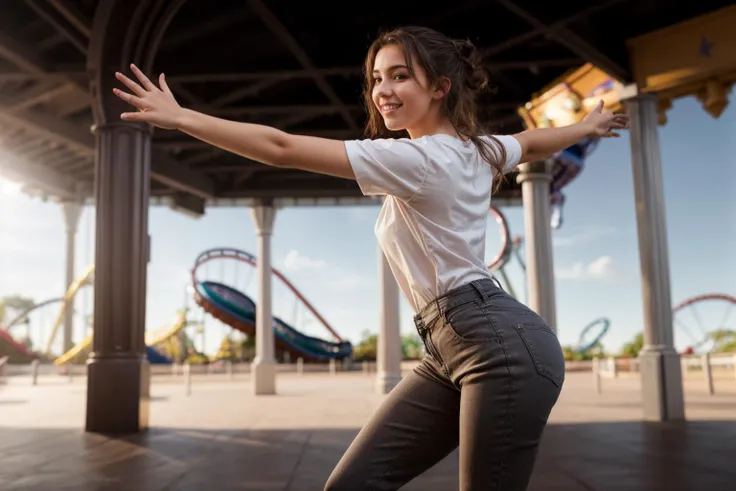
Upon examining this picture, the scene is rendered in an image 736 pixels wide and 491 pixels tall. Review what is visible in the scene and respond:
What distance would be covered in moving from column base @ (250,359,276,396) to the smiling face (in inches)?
569

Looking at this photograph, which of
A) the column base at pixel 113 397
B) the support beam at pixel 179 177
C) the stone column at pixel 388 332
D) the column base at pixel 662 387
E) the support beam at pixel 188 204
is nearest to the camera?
the column base at pixel 113 397

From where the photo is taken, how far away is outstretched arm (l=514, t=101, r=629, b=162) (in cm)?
211

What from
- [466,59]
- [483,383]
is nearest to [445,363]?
[483,383]

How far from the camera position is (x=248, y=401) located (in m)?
13.5

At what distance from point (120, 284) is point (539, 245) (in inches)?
271

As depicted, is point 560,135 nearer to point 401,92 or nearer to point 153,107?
point 401,92

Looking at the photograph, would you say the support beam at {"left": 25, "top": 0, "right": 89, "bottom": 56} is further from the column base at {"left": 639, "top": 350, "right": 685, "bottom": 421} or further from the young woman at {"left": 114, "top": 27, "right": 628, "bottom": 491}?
the column base at {"left": 639, "top": 350, "right": 685, "bottom": 421}

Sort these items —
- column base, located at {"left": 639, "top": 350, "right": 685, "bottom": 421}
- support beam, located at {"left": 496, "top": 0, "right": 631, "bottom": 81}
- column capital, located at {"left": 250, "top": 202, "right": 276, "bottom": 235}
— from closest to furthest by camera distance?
1. support beam, located at {"left": 496, "top": 0, "right": 631, "bottom": 81}
2. column base, located at {"left": 639, "top": 350, "right": 685, "bottom": 421}
3. column capital, located at {"left": 250, "top": 202, "right": 276, "bottom": 235}

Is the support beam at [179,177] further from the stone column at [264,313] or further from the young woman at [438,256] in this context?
the young woman at [438,256]

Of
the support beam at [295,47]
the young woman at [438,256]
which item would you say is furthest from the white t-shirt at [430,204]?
the support beam at [295,47]

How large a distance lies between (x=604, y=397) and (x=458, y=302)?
12.8m

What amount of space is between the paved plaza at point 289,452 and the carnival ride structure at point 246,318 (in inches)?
979

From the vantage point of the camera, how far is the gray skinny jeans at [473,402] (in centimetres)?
167

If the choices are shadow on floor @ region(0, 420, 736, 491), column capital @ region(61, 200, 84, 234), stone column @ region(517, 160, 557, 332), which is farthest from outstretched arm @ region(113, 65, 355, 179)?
column capital @ region(61, 200, 84, 234)
